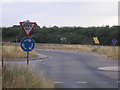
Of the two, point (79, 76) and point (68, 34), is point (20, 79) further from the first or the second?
point (68, 34)

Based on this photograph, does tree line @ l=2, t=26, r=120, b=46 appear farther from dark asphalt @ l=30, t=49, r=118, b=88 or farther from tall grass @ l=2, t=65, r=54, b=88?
tall grass @ l=2, t=65, r=54, b=88

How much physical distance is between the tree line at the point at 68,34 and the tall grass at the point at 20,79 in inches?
2961

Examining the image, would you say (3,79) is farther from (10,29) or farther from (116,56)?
(10,29)

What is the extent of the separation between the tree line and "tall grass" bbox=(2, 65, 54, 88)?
2961 inches

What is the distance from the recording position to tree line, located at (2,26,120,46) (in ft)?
291

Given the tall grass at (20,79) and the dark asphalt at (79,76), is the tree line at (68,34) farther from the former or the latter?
the tall grass at (20,79)

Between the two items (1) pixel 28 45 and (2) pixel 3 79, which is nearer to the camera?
(2) pixel 3 79

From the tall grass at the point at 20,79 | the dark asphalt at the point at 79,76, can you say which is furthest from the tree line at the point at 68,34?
the tall grass at the point at 20,79

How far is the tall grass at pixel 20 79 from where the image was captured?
8.82 metres

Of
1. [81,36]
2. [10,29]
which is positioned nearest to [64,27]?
[81,36]

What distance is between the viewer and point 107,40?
84.9 meters

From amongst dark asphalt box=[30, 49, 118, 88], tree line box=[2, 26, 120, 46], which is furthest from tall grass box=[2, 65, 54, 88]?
tree line box=[2, 26, 120, 46]

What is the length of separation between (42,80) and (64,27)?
97.6 meters

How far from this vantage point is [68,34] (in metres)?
99.4
